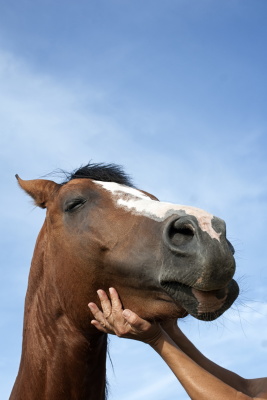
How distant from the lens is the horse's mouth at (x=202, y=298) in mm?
3582

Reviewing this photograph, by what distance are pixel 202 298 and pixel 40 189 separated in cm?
232

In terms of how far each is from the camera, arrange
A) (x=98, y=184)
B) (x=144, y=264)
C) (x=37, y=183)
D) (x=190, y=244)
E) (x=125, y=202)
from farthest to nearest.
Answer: (x=37, y=183) < (x=98, y=184) < (x=125, y=202) < (x=144, y=264) < (x=190, y=244)

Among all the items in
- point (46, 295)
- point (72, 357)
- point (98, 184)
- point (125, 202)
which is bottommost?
point (72, 357)

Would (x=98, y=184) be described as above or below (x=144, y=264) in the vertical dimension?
above

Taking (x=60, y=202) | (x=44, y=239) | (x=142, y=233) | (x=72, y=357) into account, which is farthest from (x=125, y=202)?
(x=72, y=357)

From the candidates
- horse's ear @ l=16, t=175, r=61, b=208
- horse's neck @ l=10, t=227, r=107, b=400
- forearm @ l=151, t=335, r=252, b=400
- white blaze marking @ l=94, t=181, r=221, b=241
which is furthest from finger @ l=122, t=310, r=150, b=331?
horse's ear @ l=16, t=175, r=61, b=208

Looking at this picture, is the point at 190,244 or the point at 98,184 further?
the point at 98,184

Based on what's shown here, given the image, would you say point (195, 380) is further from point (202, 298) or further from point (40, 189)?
point (40, 189)

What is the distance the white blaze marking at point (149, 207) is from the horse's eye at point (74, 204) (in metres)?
0.25

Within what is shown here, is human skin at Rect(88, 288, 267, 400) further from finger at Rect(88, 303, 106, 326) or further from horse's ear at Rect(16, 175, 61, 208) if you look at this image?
horse's ear at Rect(16, 175, 61, 208)

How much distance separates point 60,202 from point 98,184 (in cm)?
42

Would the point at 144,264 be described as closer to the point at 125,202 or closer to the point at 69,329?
the point at 125,202

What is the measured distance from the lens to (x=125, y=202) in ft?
14.2

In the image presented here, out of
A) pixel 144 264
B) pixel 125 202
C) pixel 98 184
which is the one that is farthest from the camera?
pixel 98 184
